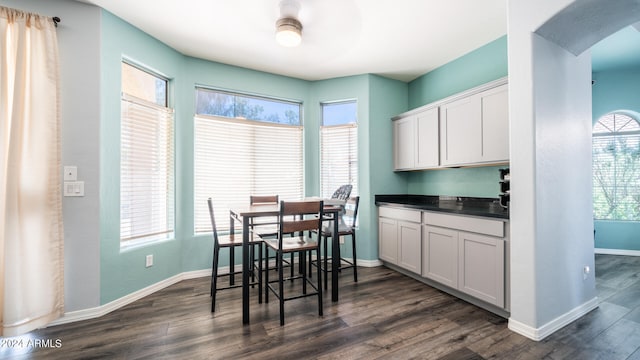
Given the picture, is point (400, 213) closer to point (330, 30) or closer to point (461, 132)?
point (461, 132)

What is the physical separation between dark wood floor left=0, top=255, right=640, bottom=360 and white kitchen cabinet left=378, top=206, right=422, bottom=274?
0.51 m

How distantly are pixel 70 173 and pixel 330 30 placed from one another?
2794mm

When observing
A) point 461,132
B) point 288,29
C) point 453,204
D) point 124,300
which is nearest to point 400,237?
point 453,204

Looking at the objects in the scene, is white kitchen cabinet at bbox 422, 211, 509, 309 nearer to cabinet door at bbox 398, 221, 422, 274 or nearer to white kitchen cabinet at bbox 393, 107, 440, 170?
cabinet door at bbox 398, 221, 422, 274

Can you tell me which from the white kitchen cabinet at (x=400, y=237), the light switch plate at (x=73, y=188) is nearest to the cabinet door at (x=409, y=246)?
the white kitchen cabinet at (x=400, y=237)

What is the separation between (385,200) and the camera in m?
3.93

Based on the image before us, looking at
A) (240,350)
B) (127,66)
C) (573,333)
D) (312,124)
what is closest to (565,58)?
(573,333)

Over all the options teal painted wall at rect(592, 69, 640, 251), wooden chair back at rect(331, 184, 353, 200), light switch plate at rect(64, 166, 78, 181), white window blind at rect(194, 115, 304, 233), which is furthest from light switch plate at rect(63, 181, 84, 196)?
teal painted wall at rect(592, 69, 640, 251)

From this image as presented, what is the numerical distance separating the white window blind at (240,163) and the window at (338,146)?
1.24ft

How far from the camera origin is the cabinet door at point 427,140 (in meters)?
3.31

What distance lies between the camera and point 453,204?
3.20 meters

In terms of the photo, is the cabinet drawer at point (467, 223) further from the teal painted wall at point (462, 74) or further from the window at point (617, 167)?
the window at point (617, 167)

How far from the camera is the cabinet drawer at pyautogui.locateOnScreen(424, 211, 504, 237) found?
2257 millimetres

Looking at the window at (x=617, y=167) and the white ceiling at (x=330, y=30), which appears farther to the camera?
the window at (x=617, y=167)
